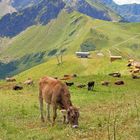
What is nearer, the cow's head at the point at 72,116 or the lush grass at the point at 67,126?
the lush grass at the point at 67,126

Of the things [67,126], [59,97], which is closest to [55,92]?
[59,97]

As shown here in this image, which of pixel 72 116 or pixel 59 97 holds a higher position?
pixel 59 97

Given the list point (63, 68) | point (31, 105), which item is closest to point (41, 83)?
point (31, 105)

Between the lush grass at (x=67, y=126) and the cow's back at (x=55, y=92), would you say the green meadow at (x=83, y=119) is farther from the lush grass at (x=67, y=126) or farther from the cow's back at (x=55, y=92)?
the cow's back at (x=55, y=92)

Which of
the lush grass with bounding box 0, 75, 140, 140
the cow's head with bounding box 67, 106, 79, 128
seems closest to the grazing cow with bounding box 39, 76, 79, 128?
the cow's head with bounding box 67, 106, 79, 128

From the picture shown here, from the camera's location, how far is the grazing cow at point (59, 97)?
2512 centimetres

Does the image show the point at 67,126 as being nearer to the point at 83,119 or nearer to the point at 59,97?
the point at 59,97

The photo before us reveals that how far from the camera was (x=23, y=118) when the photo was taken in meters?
32.0

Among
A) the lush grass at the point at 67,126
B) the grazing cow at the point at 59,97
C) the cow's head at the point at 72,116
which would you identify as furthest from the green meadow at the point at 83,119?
the grazing cow at the point at 59,97

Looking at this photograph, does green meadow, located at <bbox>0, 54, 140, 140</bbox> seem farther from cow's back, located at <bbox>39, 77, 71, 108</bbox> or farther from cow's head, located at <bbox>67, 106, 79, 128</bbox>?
cow's back, located at <bbox>39, 77, 71, 108</bbox>

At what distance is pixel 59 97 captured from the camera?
2673cm

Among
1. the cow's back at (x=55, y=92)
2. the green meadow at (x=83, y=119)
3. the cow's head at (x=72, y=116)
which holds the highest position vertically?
the cow's back at (x=55, y=92)

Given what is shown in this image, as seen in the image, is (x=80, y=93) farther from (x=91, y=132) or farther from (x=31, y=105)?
(x=91, y=132)

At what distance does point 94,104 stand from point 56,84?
14.0 m
